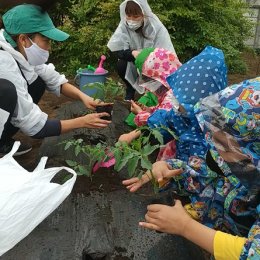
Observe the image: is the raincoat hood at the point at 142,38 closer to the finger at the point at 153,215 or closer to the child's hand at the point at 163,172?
the child's hand at the point at 163,172

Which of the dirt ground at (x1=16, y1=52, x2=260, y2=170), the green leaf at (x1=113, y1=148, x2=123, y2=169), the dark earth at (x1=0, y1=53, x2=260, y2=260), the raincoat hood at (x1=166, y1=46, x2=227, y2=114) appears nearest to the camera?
the dark earth at (x1=0, y1=53, x2=260, y2=260)

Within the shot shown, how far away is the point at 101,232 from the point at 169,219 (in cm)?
42

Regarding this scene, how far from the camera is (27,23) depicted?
7.46 ft

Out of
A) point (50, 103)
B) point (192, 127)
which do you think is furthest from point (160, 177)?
point (50, 103)

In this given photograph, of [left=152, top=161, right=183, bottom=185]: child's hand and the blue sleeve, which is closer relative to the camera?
[left=152, top=161, right=183, bottom=185]: child's hand

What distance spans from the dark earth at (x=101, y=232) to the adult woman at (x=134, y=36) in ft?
6.49

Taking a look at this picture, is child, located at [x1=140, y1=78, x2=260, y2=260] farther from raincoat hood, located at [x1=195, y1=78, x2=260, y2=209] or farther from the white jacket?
the white jacket

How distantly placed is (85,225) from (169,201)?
0.53m

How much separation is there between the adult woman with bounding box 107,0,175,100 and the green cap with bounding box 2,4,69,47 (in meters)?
1.55

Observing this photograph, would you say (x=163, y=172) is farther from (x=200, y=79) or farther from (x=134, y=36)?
(x=134, y=36)

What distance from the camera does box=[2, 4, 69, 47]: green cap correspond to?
2.25m

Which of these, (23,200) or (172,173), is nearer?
(23,200)

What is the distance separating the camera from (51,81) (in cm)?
291

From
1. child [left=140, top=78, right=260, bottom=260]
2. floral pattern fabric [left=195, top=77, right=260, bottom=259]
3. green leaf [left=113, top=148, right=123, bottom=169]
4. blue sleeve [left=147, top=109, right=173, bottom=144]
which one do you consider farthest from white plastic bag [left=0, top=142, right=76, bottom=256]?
blue sleeve [left=147, top=109, right=173, bottom=144]
